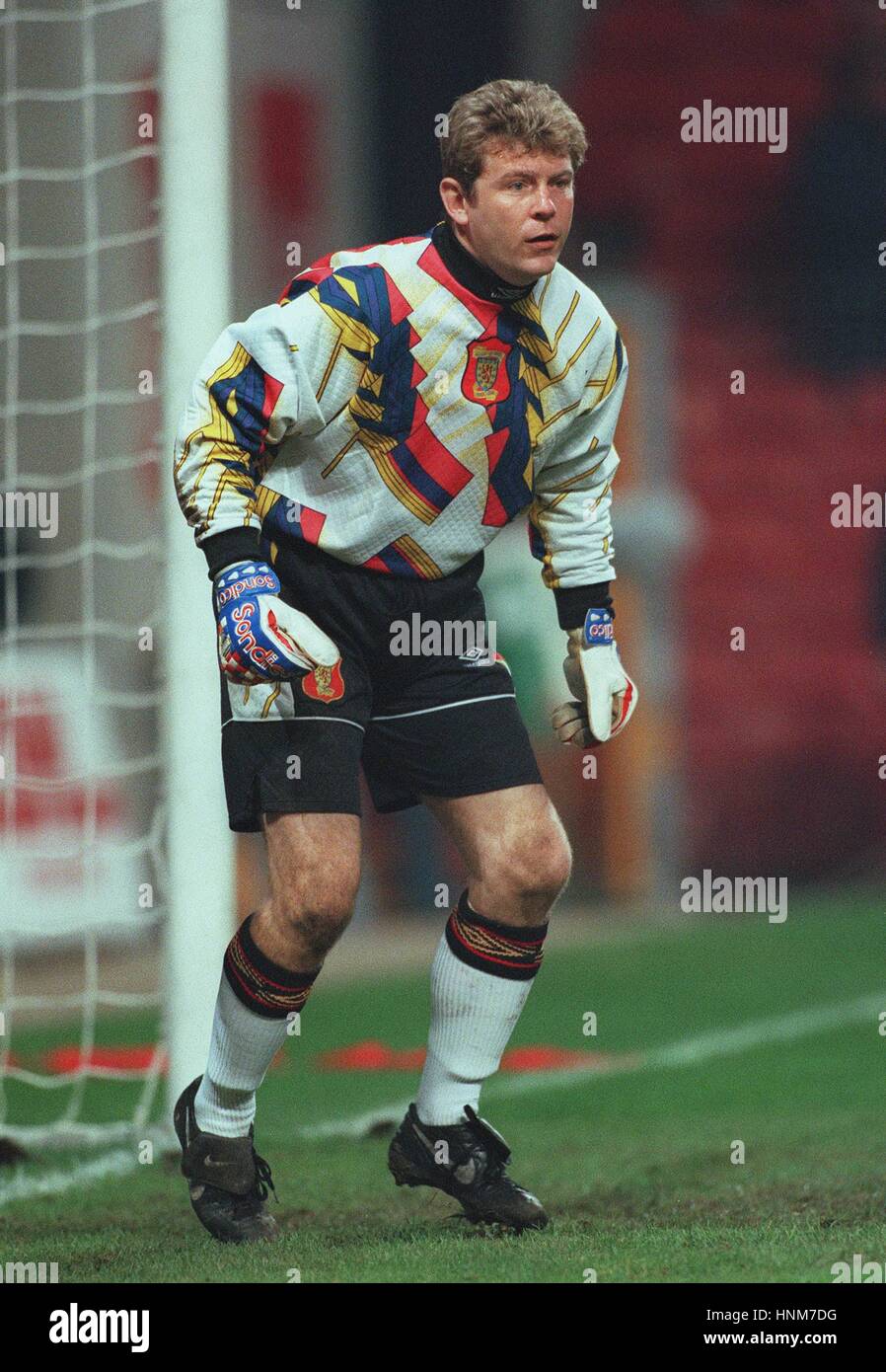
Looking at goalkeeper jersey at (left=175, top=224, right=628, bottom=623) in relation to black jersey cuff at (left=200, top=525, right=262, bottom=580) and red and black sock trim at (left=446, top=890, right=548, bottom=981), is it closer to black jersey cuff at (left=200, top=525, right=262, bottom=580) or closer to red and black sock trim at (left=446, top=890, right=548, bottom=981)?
black jersey cuff at (left=200, top=525, right=262, bottom=580)

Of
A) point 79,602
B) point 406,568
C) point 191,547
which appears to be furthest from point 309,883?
point 79,602

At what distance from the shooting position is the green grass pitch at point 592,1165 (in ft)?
11.9

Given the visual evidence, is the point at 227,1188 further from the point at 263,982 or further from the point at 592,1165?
the point at 592,1165

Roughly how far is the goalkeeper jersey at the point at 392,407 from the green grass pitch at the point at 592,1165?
1188 mm

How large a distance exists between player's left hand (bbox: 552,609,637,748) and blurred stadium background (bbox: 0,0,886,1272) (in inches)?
297

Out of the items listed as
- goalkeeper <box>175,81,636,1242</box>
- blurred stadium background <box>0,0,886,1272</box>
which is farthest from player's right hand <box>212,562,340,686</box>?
blurred stadium background <box>0,0,886,1272</box>

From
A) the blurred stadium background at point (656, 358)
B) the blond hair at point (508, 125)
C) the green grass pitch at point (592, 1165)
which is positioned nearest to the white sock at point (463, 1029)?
the green grass pitch at point (592, 1165)

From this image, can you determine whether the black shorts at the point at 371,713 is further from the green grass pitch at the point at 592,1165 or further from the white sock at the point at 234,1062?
the green grass pitch at the point at 592,1165

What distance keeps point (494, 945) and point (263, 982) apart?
0.43m

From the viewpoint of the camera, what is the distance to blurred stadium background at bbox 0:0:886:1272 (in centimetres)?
1233

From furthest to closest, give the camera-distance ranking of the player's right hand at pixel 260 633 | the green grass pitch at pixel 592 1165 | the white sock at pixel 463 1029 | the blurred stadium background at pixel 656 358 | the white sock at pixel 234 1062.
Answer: the blurred stadium background at pixel 656 358 → the white sock at pixel 463 1029 → the white sock at pixel 234 1062 → the green grass pitch at pixel 592 1165 → the player's right hand at pixel 260 633

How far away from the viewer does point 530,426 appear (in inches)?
152

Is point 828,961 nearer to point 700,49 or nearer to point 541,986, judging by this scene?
point 541,986

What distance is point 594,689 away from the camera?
13.3ft
